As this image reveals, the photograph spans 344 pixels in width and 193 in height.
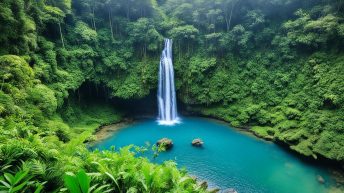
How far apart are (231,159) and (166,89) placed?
12.6 meters

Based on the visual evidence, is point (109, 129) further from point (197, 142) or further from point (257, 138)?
point (257, 138)

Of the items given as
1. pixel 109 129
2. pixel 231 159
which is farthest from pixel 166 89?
pixel 231 159

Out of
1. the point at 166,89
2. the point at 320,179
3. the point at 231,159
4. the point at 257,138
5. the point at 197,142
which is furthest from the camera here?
the point at 166,89

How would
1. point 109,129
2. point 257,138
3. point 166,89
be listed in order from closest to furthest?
point 257,138 → point 109,129 → point 166,89

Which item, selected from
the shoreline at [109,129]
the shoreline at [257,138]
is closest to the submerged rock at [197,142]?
the shoreline at [257,138]

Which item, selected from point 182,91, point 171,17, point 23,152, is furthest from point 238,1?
point 23,152

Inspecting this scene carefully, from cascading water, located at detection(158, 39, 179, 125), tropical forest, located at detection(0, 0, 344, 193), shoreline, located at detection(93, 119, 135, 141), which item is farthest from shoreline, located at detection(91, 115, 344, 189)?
cascading water, located at detection(158, 39, 179, 125)

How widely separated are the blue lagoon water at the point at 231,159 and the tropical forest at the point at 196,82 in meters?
0.09

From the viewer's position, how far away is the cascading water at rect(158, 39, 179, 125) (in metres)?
27.7

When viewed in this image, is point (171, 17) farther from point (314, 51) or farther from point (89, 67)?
point (314, 51)

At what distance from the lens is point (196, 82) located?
28.0m

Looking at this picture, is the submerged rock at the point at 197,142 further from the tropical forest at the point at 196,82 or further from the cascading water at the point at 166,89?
the cascading water at the point at 166,89

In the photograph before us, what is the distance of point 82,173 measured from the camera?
3311 mm

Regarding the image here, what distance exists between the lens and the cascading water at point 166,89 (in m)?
27.7
